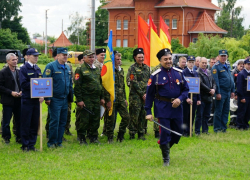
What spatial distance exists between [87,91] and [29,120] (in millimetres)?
1665

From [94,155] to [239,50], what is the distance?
29286 mm

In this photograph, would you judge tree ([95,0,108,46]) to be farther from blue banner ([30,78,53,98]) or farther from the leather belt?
the leather belt

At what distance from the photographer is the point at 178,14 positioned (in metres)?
65.8

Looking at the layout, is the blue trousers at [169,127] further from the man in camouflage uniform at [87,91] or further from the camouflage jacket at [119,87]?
the camouflage jacket at [119,87]

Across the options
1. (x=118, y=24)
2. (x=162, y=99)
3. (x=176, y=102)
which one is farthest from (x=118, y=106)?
(x=118, y=24)

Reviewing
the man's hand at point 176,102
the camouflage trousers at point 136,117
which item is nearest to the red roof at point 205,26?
the camouflage trousers at point 136,117

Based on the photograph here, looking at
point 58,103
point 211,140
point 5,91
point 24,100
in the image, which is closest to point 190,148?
point 211,140

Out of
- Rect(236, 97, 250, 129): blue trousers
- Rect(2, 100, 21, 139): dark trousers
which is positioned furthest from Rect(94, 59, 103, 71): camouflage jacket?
Rect(236, 97, 250, 129): blue trousers

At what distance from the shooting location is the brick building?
65.2 meters

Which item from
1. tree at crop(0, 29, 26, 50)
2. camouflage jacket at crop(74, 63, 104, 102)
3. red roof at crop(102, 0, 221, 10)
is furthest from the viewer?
red roof at crop(102, 0, 221, 10)

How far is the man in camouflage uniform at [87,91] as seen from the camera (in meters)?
10.2

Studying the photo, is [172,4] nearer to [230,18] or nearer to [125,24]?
[125,24]

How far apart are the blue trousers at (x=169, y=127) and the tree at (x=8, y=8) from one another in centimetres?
7538

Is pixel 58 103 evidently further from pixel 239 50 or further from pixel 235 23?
pixel 235 23
